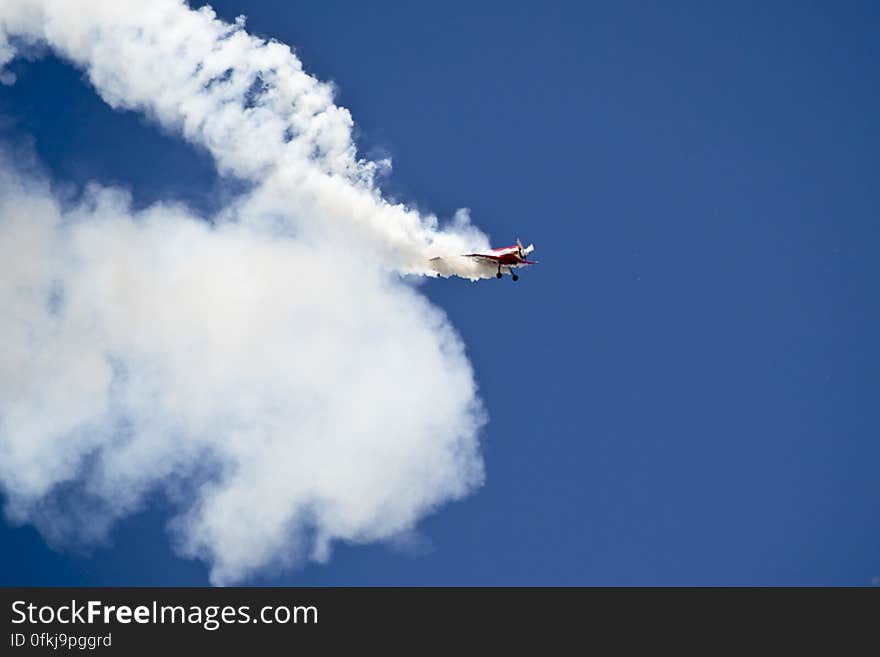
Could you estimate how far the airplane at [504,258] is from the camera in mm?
167625

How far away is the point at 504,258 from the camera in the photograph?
167625mm

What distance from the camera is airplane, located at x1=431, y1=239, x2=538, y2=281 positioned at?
167625 millimetres
